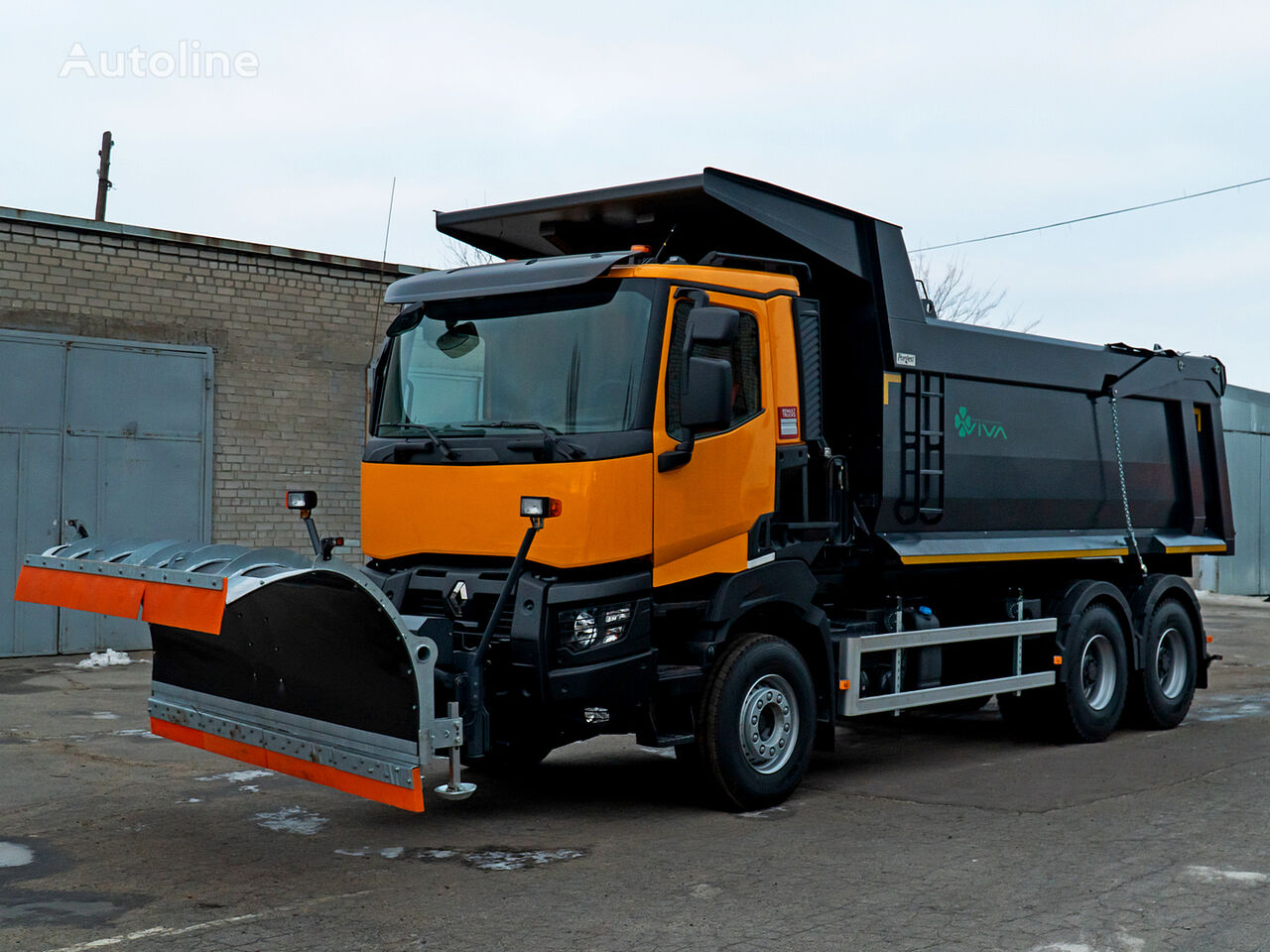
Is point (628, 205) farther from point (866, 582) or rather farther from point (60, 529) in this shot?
point (60, 529)

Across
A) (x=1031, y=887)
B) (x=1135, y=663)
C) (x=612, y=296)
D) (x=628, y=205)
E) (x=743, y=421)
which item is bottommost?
(x=1031, y=887)

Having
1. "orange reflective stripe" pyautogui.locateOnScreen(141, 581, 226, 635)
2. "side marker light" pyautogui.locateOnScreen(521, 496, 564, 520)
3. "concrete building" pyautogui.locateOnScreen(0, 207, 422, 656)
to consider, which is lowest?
"orange reflective stripe" pyautogui.locateOnScreen(141, 581, 226, 635)

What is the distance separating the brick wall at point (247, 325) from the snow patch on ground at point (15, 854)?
28.1 feet

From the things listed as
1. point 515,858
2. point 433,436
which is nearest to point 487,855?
point 515,858

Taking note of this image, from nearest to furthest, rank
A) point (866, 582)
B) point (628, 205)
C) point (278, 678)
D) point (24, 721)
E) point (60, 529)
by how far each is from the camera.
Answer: point (278, 678), point (628, 205), point (866, 582), point (24, 721), point (60, 529)

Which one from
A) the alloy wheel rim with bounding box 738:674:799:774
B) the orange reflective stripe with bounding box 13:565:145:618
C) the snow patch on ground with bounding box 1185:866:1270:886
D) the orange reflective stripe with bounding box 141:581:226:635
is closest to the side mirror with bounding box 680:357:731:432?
the alloy wheel rim with bounding box 738:674:799:774

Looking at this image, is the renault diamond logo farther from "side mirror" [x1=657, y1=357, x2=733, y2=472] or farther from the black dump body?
the black dump body

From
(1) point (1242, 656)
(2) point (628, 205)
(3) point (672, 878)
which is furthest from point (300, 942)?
(1) point (1242, 656)

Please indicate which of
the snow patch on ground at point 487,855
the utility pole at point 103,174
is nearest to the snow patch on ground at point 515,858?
the snow patch on ground at point 487,855

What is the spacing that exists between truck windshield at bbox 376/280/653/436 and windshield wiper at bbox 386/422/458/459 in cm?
2

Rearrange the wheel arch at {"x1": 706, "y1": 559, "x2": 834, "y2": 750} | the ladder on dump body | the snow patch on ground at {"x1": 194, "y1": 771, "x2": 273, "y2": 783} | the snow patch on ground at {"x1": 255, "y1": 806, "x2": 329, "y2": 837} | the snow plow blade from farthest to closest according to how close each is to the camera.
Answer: the ladder on dump body → the snow patch on ground at {"x1": 194, "y1": 771, "x2": 273, "y2": 783} → the wheel arch at {"x1": 706, "y1": 559, "x2": 834, "y2": 750} → the snow patch on ground at {"x1": 255, "y1": 806, "x2": 329, "y2": 837} → the snow plow blade

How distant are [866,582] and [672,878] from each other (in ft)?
11.5

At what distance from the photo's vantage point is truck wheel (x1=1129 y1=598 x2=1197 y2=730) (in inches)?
424

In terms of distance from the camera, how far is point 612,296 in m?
7.04
